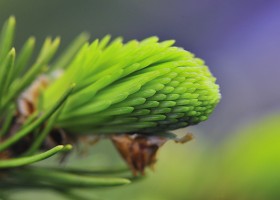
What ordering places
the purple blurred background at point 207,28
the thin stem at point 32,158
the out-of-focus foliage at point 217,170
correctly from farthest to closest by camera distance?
the purple blurred background at point 207,28 → the out-of-focus foliage at point 217,170 → the thin stem at point 32,158

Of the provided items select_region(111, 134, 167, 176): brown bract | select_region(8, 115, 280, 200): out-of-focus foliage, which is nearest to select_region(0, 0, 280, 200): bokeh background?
select_region(8, 115, 280, 200): out-of-focus foliage

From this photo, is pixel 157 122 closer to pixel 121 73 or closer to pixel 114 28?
pixel 121 73

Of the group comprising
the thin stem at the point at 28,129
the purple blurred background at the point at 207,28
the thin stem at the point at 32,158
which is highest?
the purple blurred background at the point at 207,28

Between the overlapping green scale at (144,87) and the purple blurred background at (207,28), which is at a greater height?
the purple blurred background at (207,28)

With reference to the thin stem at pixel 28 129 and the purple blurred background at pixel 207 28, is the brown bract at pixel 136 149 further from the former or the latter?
the purple blurred background at pixel 207 28

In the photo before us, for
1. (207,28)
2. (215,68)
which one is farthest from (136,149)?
(207,28)

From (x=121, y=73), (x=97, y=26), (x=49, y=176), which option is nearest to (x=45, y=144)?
(x=49, y=176)

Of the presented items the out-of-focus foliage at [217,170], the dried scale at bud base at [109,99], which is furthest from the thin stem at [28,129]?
the out-of-focus foliage at [217,170]
